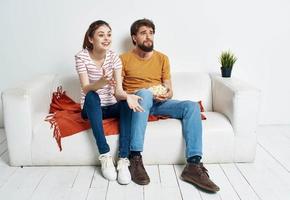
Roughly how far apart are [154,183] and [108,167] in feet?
1.05

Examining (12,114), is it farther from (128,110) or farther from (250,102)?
(250,102)

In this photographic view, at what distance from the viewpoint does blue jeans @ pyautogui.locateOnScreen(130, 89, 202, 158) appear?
7.39ft

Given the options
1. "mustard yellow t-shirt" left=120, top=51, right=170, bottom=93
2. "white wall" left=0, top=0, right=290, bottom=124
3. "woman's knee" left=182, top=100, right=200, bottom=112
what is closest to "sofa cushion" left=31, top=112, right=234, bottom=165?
"woman's knee" left=182, top=100, right=200, bottom=112

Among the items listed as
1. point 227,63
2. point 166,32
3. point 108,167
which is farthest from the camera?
point 166,32

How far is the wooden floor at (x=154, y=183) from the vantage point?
1.99 m

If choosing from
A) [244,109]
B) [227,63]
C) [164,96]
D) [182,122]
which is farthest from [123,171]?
[227,63]

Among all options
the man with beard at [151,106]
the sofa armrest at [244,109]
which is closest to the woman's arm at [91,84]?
the man with beard at [151,106]

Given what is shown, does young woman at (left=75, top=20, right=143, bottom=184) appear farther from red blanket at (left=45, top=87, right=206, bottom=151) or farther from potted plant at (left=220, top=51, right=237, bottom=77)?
potted plant at (left=220, top=51, right=237, bottom=77)

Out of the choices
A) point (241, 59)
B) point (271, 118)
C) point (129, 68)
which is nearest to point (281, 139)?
point (271, 118)

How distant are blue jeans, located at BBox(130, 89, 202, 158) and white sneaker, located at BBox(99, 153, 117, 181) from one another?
0.54 feet

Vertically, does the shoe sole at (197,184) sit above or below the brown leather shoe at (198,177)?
below

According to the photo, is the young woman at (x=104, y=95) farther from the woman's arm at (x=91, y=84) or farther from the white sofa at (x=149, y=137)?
the white sofa at (x=149, y=137)

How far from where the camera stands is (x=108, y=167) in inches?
87.0

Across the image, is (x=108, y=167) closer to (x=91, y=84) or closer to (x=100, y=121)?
(x=100, y=121)
